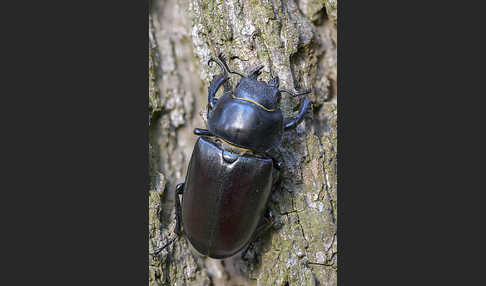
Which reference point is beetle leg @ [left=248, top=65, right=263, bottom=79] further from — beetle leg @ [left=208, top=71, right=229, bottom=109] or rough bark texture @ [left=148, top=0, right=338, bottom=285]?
beetle leg @ [left=208, top=71, right=229, bottom=109]

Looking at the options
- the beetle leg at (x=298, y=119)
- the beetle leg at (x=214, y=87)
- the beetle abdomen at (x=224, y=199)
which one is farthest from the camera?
the beetle leg at (x=214, y=87)

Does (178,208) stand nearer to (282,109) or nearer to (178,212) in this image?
(178,212)

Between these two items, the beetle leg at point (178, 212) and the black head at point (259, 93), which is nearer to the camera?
the black head at point (259, 93)

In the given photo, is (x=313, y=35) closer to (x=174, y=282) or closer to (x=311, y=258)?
(x=311, y=258)


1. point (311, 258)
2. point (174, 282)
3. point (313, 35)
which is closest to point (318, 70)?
point (313, 35)

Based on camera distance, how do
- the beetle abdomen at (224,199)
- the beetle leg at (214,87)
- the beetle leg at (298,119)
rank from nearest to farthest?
1. the beetle abdomen at (224,199)
2. the beetle leg at (298,119)
3. the beetle leg at (214,87)

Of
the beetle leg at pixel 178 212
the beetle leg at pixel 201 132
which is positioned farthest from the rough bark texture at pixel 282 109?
the beetle leg at pixel 201 132

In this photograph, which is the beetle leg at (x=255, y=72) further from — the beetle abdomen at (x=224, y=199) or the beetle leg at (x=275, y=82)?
the beetle abdomen at (x=224, y=199)

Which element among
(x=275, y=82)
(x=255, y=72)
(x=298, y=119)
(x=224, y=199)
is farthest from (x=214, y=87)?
(x=224, y=199)
